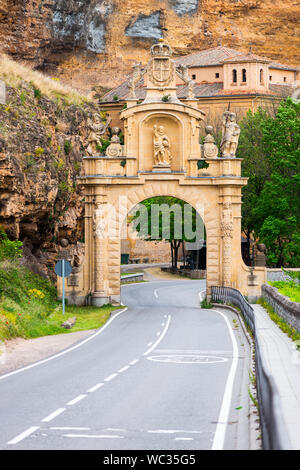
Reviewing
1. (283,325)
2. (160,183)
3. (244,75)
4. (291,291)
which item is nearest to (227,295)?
(160,183)

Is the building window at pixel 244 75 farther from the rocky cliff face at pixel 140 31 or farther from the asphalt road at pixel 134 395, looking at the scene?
the asphalt road at pixel 134 395

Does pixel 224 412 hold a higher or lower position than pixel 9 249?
lower

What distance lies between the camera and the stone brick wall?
886 inches

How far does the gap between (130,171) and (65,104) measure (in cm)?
1012

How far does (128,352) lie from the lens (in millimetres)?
23031

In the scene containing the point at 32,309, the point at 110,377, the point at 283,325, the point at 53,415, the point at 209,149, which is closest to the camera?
the point at 53,415

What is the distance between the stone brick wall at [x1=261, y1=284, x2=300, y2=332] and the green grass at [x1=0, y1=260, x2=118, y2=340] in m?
6.89

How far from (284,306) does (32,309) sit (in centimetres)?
961

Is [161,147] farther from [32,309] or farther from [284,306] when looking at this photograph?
[284,306]

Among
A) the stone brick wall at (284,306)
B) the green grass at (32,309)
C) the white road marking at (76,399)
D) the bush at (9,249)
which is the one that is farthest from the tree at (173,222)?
the white road marking at (76,399)

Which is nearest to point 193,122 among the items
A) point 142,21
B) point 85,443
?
point 85,443

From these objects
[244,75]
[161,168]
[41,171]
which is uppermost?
[244,75]

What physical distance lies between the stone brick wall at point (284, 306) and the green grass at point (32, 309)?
6893mm

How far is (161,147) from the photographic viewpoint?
4050 cm
